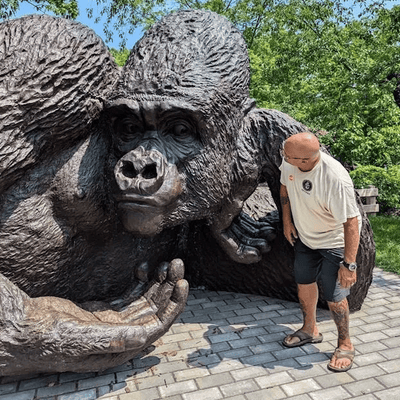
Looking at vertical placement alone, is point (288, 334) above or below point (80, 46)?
below

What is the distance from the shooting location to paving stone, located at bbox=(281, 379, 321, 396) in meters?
2.46

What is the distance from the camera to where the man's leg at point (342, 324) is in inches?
105

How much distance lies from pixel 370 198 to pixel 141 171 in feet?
21.1

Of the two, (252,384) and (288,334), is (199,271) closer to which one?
(288,334)

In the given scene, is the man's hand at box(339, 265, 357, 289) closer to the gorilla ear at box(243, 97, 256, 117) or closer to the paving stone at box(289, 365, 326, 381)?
the paving stone at box(289, 365, 326, 381)

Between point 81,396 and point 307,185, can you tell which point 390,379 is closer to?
point 307,185

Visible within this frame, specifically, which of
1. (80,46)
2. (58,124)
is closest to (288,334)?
(58,124)

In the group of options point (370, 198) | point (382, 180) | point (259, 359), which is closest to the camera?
point (259, 359)

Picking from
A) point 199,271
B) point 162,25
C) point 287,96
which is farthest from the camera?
point 287,96

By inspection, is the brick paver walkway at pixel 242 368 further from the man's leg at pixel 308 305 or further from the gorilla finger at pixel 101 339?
the gorilla finger at pixel 101 339

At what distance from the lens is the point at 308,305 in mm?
2963

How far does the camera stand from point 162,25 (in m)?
2.75

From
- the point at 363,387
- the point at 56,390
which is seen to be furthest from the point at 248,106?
the point at 56,390

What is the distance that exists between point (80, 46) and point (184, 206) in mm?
1131
